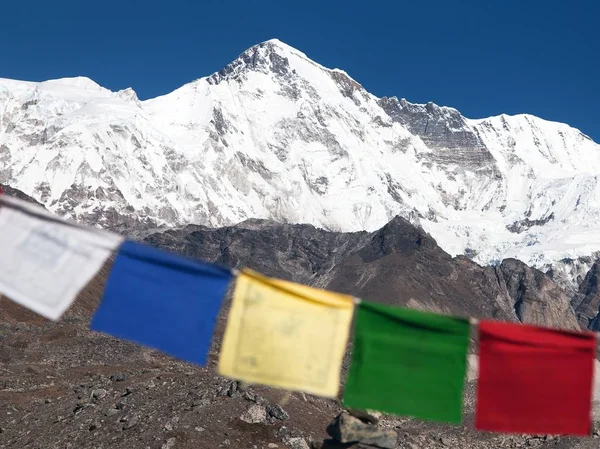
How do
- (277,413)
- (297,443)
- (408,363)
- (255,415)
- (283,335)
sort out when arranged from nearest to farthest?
(283,335) → (408,363) → (297,443) → (255,415) → (277,413)

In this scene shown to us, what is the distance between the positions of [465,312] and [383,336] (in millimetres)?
164864

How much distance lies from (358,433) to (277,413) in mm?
6642

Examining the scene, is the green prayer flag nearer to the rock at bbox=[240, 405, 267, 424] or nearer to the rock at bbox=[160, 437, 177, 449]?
the rock at bbox=[160, 437, 177, 449]

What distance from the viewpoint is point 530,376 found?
12977mm

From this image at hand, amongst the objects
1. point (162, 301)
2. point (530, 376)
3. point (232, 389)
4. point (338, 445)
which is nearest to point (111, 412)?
point (232, 389)

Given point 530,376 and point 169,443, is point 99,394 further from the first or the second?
point 530,376

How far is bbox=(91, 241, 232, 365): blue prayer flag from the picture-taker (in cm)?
1270

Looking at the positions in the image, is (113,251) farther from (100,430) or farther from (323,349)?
(100,430)

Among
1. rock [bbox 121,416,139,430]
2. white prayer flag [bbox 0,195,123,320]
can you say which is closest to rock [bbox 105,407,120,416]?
rock [bbox 121,416,139,430]

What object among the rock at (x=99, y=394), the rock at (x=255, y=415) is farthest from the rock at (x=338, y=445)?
the rock at (x=99, y=394)

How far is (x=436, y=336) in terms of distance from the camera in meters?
12.8

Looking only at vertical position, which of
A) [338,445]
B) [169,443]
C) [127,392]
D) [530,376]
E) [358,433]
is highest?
[530,376]

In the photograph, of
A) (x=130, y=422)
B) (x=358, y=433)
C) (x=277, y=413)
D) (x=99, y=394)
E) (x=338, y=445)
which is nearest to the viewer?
(x=358, y=433)

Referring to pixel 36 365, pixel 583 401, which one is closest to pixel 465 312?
pixel 36 365
